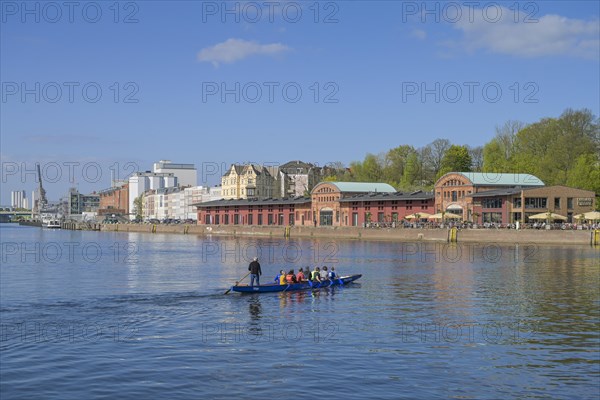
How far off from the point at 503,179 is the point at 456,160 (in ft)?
104

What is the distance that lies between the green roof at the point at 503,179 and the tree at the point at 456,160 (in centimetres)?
2873

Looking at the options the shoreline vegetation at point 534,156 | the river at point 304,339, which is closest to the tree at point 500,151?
the shoreline vegetation at point 534,156

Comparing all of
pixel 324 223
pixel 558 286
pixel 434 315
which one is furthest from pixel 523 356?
pixel 324 223

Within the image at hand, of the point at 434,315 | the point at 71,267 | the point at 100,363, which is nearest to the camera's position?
the point at 100,363

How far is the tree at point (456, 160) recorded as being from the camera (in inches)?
6432

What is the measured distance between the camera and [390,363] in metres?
26.2

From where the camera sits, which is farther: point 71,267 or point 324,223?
point 324,223

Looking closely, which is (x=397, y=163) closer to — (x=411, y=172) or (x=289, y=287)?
(x=411, y=172)

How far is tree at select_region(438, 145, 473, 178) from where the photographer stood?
16338 centimetres

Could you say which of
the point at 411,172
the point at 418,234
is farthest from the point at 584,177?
the point at 411,172

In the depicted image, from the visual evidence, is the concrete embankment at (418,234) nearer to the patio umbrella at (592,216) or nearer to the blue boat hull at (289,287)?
the patio umbrella at (592,216)

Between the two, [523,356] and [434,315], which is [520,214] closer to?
[434,315]

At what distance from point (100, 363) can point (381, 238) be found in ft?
349

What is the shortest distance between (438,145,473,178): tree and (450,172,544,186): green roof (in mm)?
28727
